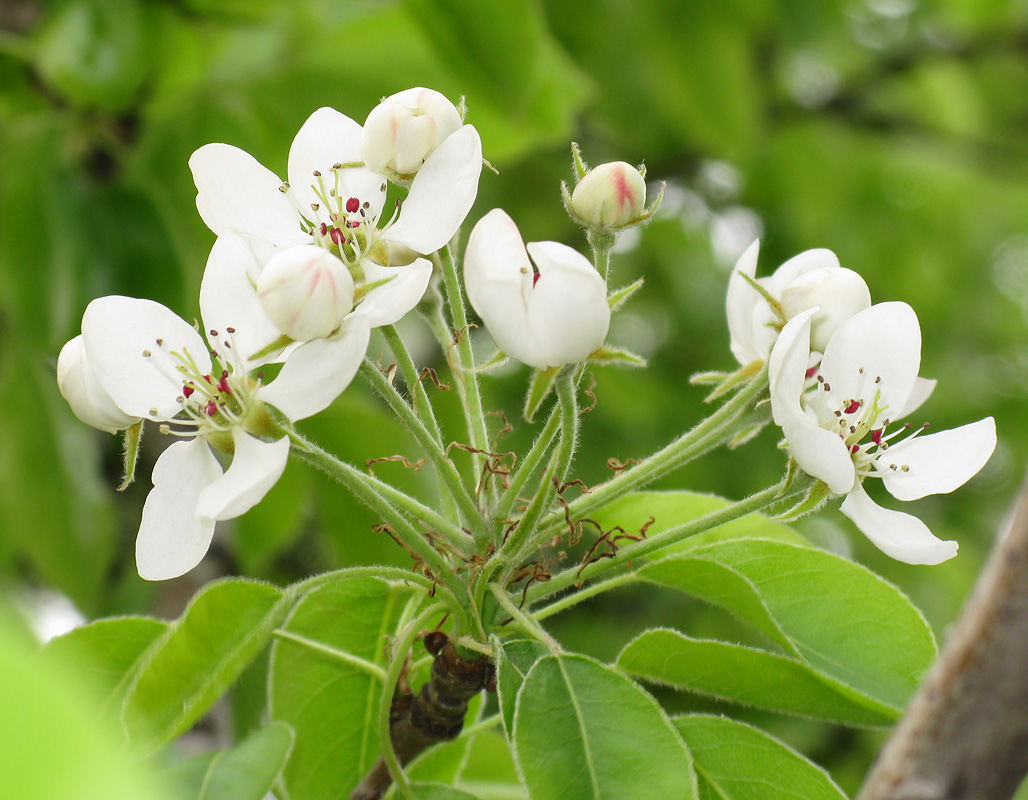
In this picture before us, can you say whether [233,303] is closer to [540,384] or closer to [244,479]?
[244,479]

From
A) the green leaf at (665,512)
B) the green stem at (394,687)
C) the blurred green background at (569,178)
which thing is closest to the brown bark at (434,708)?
the green stem at (394,687)

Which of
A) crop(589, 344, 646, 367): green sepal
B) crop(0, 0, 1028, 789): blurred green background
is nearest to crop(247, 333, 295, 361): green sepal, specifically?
crop(589, 344, 646, 367): green sepal

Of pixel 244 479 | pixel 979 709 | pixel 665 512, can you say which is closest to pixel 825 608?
pixel 665 512

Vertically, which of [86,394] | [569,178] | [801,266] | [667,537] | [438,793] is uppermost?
[569,178]

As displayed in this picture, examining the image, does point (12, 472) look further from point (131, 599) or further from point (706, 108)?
point (706, 108)

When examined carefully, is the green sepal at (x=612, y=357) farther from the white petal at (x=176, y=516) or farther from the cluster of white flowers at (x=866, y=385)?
the white petal at (x=176, y=516)

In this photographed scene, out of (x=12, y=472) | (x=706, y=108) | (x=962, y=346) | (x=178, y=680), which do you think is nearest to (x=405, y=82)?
(x=706, y=108)

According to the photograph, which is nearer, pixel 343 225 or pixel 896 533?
pixel 896 533
